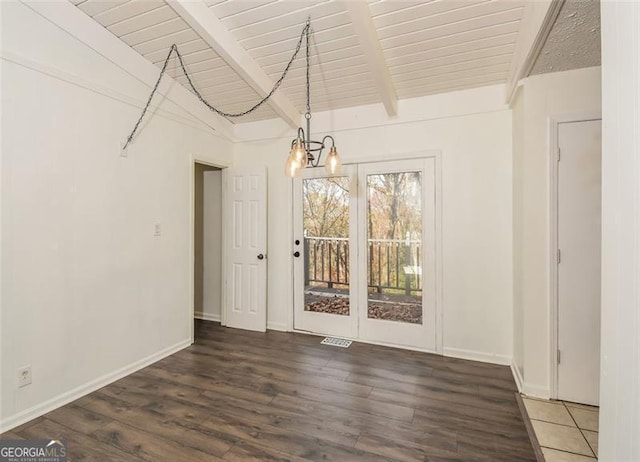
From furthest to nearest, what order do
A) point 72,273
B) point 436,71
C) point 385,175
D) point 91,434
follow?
point 385,175 → point 436,71 → point 72,273 → point 91,434

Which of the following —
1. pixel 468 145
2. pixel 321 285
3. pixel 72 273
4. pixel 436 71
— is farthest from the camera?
pixel 321 285

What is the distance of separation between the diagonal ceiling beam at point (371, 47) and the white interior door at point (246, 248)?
1.74 m

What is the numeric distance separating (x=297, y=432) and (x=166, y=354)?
188cm

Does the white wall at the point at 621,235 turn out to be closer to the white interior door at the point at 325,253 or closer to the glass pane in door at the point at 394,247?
the glass pane in door at the point at 394,247

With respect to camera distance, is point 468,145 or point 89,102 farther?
point 468,145

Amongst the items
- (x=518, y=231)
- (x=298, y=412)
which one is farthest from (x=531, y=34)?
(x=298, y=412)

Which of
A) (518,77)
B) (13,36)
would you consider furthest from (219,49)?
(518,77)

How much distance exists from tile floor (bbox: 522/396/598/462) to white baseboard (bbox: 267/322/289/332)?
2.55 m

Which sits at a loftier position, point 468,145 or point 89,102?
point 89,102

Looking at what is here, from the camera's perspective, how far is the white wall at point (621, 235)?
32.8 inches

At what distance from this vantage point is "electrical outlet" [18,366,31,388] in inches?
84.2

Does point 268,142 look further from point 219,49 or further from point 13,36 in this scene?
point 13,36

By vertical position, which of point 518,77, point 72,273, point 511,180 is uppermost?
point 518,77

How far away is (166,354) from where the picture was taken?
3.23 meters
